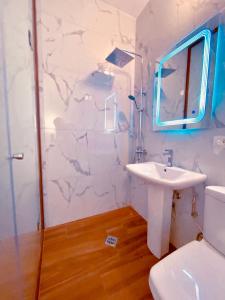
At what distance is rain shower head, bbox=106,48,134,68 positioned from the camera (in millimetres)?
1526

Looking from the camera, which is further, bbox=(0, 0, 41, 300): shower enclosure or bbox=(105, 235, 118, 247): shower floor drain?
bbox=(105, 235, 118, 247): shower floor drain

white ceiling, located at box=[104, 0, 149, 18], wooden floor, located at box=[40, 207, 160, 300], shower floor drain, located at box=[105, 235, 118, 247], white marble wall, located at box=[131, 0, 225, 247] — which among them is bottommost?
wooden floor, located at box=[40, 207, 160, 300]

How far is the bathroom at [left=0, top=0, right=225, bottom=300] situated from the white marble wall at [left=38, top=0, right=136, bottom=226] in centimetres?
1

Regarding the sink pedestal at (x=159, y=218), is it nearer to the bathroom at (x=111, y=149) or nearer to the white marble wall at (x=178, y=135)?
the bathroom at (x=111, y=149)

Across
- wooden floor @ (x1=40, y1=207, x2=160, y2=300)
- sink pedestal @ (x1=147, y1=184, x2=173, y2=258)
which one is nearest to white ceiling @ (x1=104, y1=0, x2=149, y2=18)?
sink pedestal @ (x1=147, y1=184, x2=173, y2=258)

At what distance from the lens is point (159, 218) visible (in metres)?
1.24

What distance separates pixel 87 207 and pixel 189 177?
4.25 feet

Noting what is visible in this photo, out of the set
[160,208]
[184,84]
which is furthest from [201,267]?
[184,84]

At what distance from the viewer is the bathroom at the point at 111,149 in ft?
2.54

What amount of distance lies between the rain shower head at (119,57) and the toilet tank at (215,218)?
1480mm

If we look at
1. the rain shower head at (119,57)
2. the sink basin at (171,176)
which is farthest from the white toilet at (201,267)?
the rain shower head at (119,57)

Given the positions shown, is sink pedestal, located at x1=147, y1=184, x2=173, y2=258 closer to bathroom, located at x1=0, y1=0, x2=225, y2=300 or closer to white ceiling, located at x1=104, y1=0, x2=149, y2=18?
bathroom, located at x1=0, y1=0, x2=225, y2=300

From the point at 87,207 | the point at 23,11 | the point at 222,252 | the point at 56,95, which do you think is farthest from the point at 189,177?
the point at 23,11

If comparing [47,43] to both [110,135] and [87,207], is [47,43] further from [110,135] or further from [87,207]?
[87,207]
